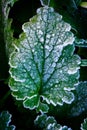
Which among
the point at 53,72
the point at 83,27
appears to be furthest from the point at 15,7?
the point at 53,72

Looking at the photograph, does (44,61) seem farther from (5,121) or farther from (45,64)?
(5,121)

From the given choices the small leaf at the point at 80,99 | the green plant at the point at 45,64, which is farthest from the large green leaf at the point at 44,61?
the small leaf at the point at 80,99

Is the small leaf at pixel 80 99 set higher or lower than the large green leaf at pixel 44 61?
lower

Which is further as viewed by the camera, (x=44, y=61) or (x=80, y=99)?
(x=80, y=99)

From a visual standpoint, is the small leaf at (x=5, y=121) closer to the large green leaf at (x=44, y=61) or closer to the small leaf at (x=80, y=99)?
the large green leaf at (x=44, y=61)

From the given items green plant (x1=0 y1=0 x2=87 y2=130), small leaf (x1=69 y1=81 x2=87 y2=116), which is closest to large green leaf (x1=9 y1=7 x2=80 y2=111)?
green plant (x1=0 y1=0 x2=87 y2=130)

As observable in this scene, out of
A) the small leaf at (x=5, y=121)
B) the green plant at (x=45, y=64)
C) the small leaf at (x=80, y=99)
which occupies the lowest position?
the small leaf at (x=80, y=99)

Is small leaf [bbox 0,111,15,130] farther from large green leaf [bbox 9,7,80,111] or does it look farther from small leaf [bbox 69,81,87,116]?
small leaf [bbox 69,81,87,116]

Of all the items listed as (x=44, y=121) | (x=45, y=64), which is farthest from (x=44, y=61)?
(x=44, y=121)
